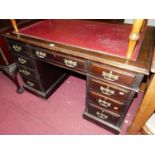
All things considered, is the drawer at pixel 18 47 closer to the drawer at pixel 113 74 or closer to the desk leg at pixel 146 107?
the drawer at pixel 113 74

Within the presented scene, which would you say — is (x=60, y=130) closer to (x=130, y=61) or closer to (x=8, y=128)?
(x=8, y=128)

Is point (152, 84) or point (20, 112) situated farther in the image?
point (20, 112)

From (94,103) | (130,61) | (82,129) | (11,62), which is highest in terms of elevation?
(130,61)

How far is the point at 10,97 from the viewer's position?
1.79 metres

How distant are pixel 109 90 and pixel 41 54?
0.68 m

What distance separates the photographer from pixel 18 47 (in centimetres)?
131

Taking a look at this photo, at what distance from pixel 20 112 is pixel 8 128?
0.72 ft

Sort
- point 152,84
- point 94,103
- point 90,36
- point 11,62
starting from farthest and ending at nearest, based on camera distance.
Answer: point 11,62, point 94,103, point 90,36, point 152,84

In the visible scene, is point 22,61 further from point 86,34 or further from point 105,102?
point 105,102

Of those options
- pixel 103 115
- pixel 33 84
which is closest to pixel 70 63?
pixel 103 115

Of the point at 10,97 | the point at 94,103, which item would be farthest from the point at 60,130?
the point at 10,97

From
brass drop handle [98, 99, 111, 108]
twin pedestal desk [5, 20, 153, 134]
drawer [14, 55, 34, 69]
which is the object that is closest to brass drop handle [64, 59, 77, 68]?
twin pedestal desk [5, 20, 153, 134]

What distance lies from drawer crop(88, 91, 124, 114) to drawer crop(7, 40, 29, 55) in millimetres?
758

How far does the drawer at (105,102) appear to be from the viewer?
3.52 ft
